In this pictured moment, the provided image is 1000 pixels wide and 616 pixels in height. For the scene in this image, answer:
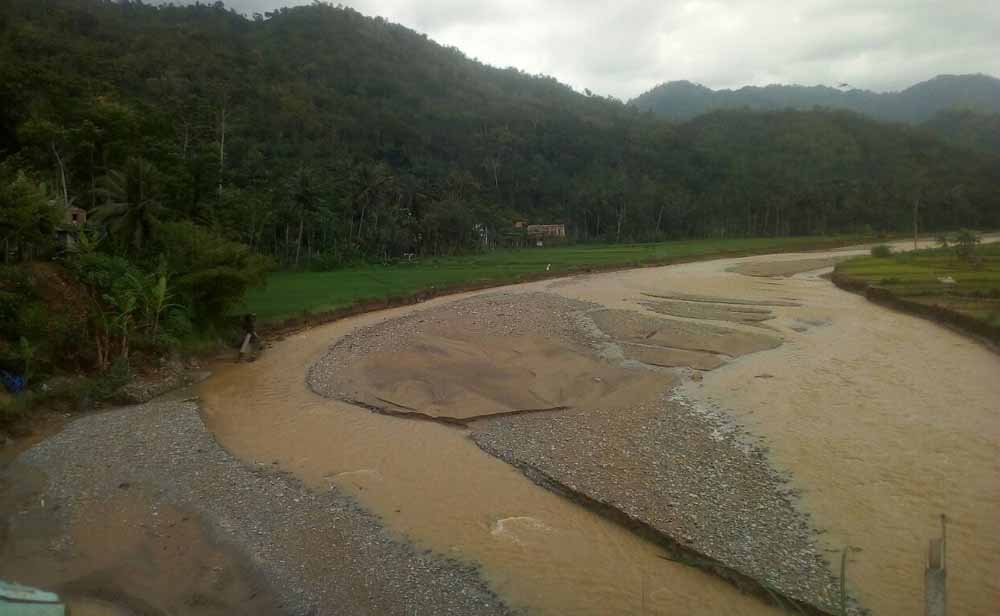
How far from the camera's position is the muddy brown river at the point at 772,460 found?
7.36m

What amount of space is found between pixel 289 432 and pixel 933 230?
105 m

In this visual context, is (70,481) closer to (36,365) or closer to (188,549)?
(188,549)

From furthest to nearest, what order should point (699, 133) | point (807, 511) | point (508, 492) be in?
point (699, 133) < point (508, 492) < point (807, 511)

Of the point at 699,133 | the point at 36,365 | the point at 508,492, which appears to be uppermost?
the point at 699,133

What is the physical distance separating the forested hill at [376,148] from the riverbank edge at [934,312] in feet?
90.8

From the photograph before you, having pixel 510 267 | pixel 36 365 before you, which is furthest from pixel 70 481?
pixel 510 267

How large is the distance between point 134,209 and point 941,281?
34.4 metres

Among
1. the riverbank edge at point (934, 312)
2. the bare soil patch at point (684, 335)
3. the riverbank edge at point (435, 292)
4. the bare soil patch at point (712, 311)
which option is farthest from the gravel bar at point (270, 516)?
the bare soil patch at point (712, 311)

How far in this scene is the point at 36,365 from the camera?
14883mm

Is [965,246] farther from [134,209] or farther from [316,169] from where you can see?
[316,169]

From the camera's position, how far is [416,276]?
4131 centimetres

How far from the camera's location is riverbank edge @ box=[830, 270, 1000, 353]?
790 inches

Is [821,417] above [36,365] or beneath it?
beneath

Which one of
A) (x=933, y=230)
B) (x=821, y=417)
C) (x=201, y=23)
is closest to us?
(x=821, y=417)
